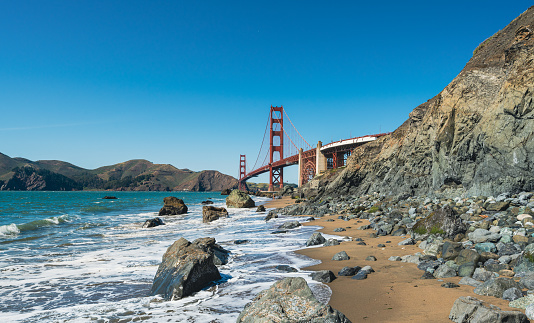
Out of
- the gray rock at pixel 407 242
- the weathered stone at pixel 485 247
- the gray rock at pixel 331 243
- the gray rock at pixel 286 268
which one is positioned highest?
the weathered stone at pixel 485 247

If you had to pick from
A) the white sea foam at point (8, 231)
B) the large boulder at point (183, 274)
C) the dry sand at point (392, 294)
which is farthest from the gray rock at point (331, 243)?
the white sea foam at point (8, 231)

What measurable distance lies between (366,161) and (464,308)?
27.3 m

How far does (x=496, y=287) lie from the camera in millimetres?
4250

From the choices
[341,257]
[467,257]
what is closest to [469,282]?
[467,257]

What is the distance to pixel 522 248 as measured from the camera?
18.6ft

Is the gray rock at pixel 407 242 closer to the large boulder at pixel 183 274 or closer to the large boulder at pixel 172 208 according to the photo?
the large boulder at pixel 183 274

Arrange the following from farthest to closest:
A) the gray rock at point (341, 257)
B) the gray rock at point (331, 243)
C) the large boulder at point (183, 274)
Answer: the gray rock at point (331, 243)
the gray rock at point (341, 257)
the large boulder at point (183, 274)

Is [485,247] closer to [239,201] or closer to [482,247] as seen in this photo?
Result: [482,247]

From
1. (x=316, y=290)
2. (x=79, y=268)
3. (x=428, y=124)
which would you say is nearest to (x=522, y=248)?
(x=316, y=290)

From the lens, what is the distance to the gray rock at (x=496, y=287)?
13.8ft

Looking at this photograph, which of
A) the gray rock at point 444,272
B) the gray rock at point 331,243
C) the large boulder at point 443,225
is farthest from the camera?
the gray rock at point 331,243

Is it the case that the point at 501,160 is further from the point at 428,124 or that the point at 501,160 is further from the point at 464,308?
the point at 464,308

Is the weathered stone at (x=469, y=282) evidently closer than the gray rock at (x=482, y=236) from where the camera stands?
Yes

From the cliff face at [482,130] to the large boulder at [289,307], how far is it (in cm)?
1095
